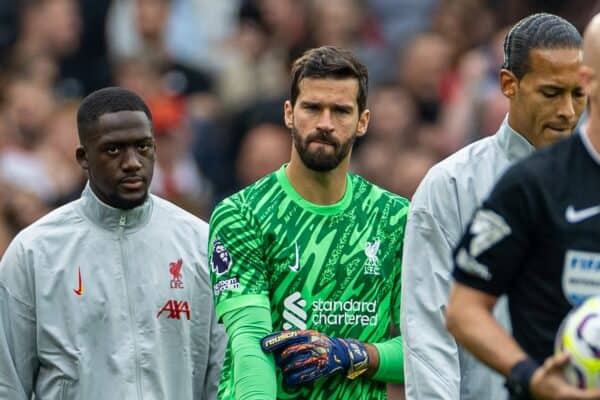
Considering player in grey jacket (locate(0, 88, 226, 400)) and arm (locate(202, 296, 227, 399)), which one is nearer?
player in grey jacket (locate(0, 88, 226, 400))

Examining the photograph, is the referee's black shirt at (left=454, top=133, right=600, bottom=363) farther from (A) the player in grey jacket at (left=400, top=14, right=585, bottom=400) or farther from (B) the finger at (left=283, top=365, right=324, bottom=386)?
(B) the finger at (left=283, top=365, right=324, bottom=386)

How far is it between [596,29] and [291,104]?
2395 millimetres

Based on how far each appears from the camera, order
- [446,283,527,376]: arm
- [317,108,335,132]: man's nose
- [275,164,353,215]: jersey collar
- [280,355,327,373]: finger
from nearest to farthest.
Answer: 1. [446,283,527,376]: arm
2. [280,355,327,373]: finger
3. [317,108,335,132]: man's nose
4. [275,164,353,215]: jersey collar

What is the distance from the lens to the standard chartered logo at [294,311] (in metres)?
6.88

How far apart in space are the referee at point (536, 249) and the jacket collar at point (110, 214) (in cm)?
267

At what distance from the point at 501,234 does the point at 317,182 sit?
2.20m

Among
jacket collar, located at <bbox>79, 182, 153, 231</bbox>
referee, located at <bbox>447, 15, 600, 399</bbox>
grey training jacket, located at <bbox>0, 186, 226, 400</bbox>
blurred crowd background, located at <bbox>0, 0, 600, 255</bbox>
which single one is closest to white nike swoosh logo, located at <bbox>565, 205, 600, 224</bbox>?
referee, located at <bbox>447, 15, 600, 399</bbox>

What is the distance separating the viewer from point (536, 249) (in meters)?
5.00

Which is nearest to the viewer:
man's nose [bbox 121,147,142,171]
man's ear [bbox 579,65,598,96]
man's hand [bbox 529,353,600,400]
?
man's hand [bbox 529,353,600,400]

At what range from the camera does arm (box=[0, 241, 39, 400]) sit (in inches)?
282

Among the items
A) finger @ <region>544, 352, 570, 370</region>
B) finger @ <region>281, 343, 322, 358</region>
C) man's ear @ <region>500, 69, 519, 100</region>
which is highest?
man's ear @ <region>500, 69, 519, 100</region>

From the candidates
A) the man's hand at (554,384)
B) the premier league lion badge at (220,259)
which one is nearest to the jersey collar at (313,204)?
the premier league lion badge at (220,259)

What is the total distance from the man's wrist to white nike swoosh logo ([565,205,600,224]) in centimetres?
43

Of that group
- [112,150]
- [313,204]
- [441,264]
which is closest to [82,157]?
[112,150]
